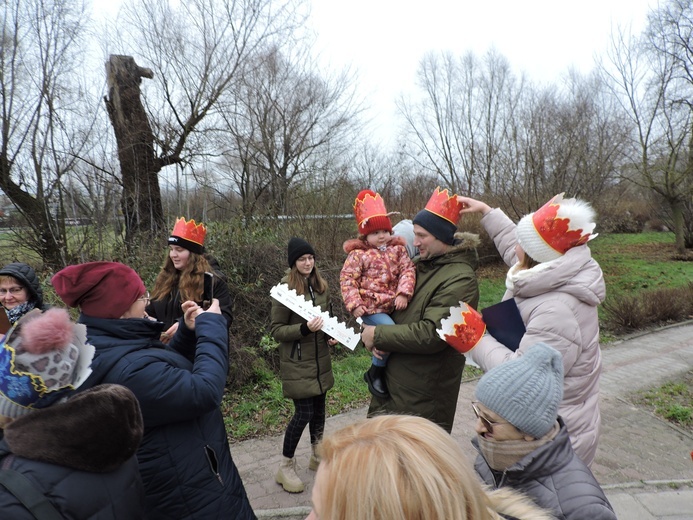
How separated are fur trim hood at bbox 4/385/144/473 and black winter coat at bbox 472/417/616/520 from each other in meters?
1.37

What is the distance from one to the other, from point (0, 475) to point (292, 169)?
10231 mm

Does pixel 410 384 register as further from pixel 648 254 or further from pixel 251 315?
pixel 648 254

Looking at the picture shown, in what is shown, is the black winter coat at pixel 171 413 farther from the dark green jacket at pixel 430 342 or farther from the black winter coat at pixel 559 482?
the black winter coat at pixel 559 482

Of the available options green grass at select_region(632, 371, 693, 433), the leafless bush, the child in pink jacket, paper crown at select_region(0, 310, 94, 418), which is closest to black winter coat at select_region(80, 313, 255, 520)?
paper crown at select_region(0, 310, 94, 418)

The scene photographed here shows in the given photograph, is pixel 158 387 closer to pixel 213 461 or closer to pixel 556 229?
pixel 213 461

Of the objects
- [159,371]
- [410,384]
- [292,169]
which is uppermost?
[292,169]

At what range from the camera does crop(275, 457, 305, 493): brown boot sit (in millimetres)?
3524

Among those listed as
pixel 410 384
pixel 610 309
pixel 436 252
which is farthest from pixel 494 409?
pixel 610 309

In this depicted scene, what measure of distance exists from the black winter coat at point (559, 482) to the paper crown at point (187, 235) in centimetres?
281

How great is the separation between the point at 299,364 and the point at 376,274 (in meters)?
1.11

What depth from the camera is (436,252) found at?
8.82 ft

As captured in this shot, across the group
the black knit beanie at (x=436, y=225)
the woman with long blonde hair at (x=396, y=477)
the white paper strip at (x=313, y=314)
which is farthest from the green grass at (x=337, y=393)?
the woman with long blonde hair at (x=396, y=477)

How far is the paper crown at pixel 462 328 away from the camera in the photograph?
222 centimetres

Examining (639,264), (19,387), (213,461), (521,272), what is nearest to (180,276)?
(213,461)
